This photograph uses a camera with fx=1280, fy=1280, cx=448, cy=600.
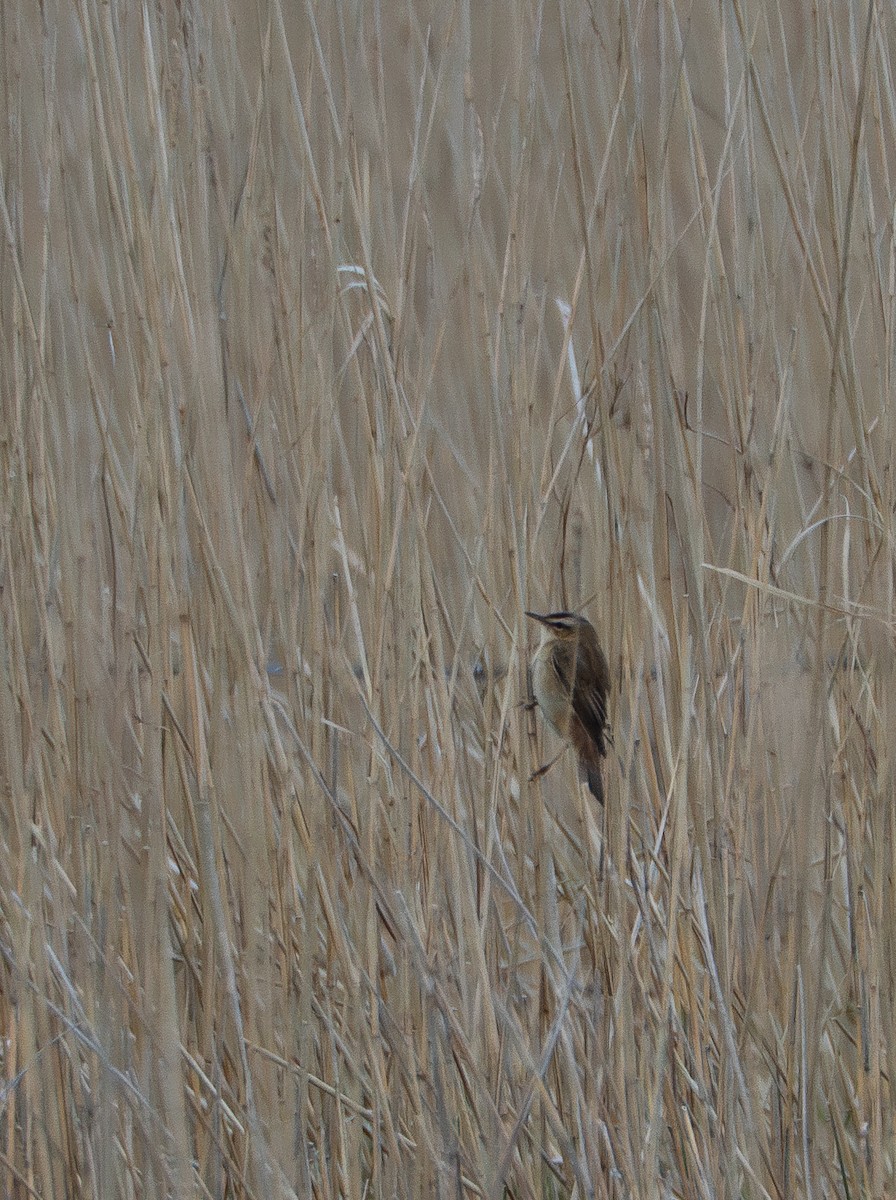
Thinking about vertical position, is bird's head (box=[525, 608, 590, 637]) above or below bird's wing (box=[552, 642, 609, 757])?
above

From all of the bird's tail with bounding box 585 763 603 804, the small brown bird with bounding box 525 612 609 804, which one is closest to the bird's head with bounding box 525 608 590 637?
the small brown bird with bounding box 525 612 609 804

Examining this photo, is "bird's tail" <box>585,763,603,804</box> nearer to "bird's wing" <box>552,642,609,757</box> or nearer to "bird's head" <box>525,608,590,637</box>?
"bird's wing" <box>552,642,609,757</box>

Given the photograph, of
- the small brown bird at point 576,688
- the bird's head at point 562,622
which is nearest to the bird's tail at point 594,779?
the small brown bird at point 576,688

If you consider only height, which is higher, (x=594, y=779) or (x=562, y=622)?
(x=562, y=622)

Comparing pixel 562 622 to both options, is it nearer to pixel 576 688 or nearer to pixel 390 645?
pixel 576 688

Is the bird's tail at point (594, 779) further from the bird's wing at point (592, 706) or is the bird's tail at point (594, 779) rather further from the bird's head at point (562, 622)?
→ the bird's head at point (562, 622)

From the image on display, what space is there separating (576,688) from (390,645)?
0.23 m

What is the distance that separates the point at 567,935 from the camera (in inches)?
60.7

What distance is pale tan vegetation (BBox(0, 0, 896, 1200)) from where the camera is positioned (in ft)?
3.33

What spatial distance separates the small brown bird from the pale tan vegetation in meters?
0.06

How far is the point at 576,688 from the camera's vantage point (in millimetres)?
1309

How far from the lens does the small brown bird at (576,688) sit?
49.5 inches

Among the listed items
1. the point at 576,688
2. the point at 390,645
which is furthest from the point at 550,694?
the point at 390,645

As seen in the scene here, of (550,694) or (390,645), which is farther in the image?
(550,694)
